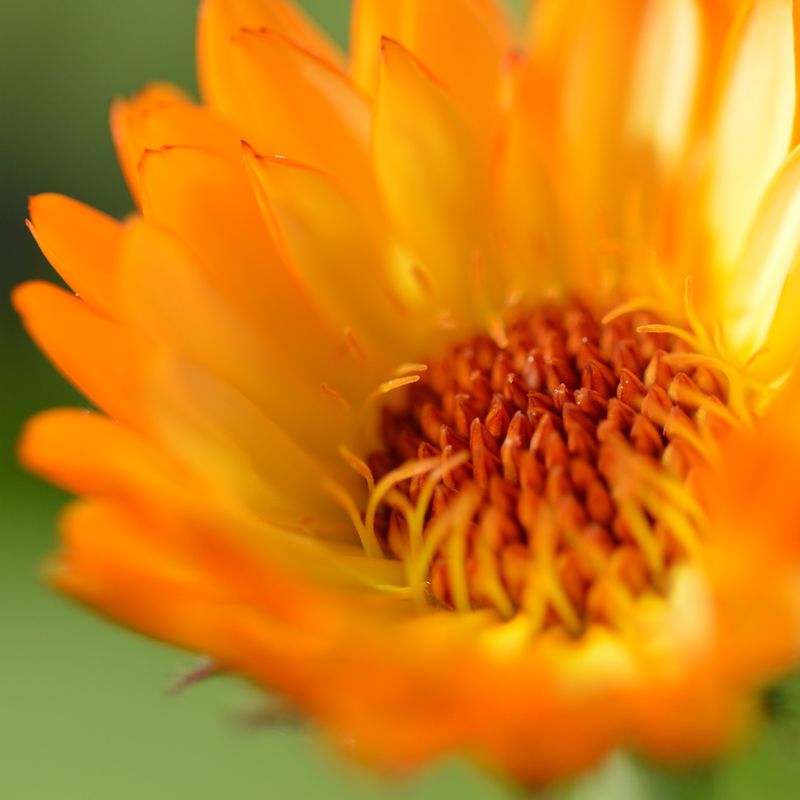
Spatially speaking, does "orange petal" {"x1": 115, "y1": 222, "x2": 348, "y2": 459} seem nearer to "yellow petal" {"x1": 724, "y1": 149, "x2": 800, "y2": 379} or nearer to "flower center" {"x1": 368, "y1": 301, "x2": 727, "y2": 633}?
"flower center" {"x1": 368, "y1": 301, "x2": 727, "y2": 633}

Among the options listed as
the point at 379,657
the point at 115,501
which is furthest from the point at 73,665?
the point at 379,657

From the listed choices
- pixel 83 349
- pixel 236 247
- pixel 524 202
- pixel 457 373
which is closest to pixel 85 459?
pixel 83 349

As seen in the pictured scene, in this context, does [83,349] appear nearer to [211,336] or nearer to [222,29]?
[211,336]

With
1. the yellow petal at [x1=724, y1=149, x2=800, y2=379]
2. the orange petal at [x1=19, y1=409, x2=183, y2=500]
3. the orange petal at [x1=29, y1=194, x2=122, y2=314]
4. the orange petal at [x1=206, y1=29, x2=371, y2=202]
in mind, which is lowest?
the yellow petal at [x1=724, y1=149, x2=800, y2=379]

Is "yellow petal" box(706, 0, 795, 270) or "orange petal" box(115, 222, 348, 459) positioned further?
"yellow petal" box(706, 0, 795, 270)

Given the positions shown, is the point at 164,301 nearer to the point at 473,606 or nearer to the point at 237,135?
the point at 237,135

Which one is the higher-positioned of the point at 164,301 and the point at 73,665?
the point at 164,301

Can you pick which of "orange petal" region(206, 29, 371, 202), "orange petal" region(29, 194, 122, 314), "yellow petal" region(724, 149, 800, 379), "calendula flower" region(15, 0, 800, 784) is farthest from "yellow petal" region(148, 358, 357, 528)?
"yellow petal" region(724, 149, 800, 379)
